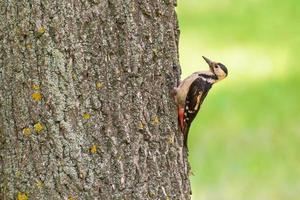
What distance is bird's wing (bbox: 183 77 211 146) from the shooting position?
600 centimetres

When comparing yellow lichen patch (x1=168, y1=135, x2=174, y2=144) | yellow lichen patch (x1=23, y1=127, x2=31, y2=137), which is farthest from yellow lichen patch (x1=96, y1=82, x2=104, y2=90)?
yellow lichen patch (x1=168, y1=135, x2=174, y2=144)

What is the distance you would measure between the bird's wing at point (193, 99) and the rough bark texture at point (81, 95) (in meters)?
0.25

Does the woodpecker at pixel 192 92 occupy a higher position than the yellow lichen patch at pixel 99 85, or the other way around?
the woodpecker at pixel 192 92

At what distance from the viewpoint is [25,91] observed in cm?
556

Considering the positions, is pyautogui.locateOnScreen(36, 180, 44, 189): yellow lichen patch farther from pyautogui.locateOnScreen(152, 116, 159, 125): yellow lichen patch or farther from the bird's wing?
the bird's wing

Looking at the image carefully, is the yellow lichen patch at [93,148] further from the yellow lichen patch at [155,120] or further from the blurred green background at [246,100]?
the blurred green background at [246,100]

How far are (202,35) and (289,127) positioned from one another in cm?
362

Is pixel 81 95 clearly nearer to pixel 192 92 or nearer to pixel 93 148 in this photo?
pixel 93 148

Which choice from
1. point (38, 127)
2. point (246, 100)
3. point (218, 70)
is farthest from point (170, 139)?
A: point (246, 100)

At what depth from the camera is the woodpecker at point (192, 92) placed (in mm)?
5922

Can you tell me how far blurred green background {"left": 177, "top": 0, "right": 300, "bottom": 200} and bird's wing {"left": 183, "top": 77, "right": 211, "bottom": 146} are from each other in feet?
13.2

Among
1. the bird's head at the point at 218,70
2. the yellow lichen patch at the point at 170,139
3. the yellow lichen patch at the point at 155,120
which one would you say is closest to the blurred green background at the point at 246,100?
the bird's head at the point at 218,70

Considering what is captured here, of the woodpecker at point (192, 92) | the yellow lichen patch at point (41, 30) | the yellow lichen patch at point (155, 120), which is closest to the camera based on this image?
the yellow lichen patch at point (41, 30)

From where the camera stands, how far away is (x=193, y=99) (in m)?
6.18
